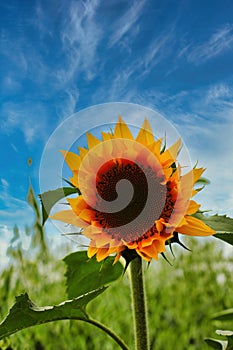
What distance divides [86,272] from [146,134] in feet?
0.57

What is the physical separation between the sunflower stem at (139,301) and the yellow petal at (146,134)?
0.38 feet

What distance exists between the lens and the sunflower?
50 cm

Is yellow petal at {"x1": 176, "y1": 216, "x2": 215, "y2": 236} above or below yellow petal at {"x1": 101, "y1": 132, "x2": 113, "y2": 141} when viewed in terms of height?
below

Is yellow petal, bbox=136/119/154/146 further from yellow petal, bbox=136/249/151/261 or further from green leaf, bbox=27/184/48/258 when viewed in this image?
green leaf, bbox=27/184/48/258

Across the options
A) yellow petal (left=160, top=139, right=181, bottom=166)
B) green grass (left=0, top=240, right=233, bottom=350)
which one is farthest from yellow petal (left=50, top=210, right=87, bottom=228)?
green grass (left=0, top=240, right=233, bottom=350)

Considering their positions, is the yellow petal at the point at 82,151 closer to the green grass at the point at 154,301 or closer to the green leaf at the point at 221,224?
the green leaf at the point at 221,224

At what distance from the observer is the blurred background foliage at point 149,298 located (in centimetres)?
110

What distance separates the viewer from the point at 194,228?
0.50 meters

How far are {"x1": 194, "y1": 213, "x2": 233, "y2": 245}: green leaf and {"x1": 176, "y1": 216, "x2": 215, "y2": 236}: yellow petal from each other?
11mm

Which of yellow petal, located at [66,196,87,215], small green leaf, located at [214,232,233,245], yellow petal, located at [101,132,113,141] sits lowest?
small green leaf, located at [214,232,233,245]

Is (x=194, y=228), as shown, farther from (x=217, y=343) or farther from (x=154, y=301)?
(x=154, y=301)

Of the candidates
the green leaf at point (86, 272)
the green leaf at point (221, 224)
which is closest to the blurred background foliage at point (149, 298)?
the green leaf at point (86, 272)

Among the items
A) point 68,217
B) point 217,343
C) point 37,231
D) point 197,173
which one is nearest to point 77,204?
point 68,217

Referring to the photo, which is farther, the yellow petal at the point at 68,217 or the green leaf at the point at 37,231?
the green leaf at the point at 37,231
